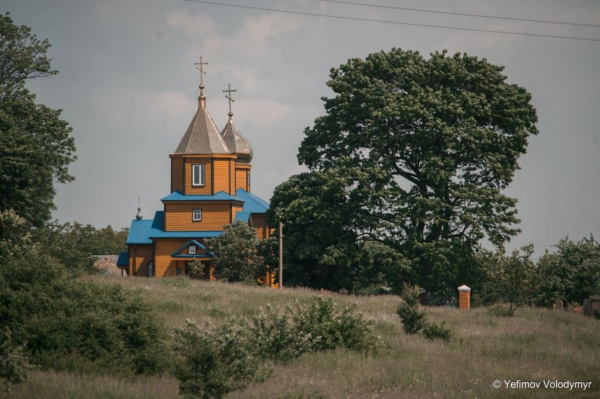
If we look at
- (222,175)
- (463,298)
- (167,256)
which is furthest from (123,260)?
(463,298)

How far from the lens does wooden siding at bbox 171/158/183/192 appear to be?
2835 inches

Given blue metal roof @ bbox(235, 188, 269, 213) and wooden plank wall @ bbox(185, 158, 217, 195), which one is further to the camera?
blue metal roof @ bbox(235, 188, 269, 213)

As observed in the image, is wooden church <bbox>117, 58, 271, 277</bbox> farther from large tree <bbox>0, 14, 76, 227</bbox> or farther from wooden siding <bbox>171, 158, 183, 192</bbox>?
large tree <bbox>0, 14, 76, 227</bbox>

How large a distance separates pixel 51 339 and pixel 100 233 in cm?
11626

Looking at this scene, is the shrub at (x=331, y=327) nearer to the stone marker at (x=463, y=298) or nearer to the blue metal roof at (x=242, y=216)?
the stone marker at (x=463, y=298)

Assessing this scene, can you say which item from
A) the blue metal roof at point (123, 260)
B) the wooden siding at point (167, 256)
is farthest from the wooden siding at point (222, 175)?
the blue metal roof at point (123, 260)

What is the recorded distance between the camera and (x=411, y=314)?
1081 inches

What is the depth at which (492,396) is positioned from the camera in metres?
18.6

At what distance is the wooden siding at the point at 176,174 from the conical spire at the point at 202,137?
3.29 feet

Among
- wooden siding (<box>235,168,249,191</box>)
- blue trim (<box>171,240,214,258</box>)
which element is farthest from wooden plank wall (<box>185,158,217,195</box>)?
wooden siding (<box>235,168,249,191</box>)

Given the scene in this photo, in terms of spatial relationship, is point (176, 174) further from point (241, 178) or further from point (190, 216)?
point (241, 178)

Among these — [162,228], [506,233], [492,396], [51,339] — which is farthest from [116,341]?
[162,228]

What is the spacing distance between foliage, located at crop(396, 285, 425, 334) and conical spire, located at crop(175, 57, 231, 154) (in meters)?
44.8

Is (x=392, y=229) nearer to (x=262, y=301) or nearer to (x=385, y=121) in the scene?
(x=385, y=121)
